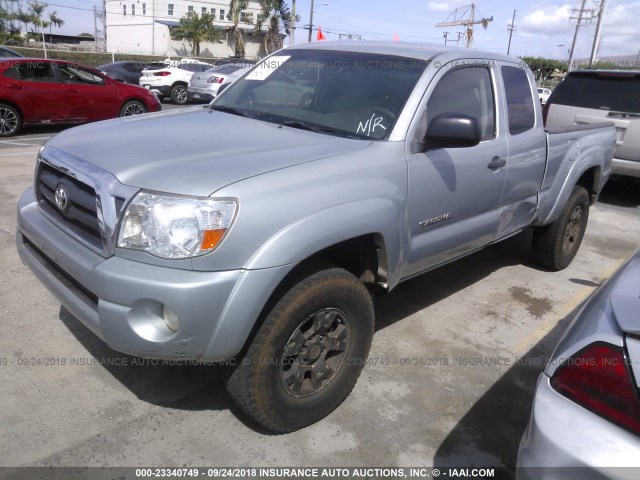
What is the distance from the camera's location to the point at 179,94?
774 inches

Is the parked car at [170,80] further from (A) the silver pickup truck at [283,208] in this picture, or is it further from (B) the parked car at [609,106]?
(A) the silver pickup truck at [283,208]

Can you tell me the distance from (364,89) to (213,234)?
1624mm

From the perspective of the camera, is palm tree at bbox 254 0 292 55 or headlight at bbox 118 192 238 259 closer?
headlight at bbox 118 192 238 259

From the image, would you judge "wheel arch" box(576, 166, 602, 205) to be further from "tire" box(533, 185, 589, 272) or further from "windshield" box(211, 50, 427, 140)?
"windshield" box(211, 50, 427, 140)

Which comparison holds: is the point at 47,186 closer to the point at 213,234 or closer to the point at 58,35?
the point at 213,234

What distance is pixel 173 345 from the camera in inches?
90.4

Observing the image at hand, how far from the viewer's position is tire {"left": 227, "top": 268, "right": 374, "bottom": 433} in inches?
97.4

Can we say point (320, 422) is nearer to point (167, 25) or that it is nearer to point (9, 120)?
point (9, 120)

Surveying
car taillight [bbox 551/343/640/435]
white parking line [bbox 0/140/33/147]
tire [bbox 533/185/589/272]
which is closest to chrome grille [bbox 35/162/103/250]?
car taillight [bbox 551/343/640/435]

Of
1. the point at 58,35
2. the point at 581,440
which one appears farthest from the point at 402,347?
the point at 58,35

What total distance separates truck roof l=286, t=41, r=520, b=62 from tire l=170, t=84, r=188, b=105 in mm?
16515

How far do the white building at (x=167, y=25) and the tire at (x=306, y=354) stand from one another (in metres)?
58.0

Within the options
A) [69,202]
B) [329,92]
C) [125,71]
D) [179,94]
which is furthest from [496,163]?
[125,71]

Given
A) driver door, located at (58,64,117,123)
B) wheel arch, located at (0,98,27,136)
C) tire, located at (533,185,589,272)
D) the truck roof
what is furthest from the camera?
driver door, located at (58,64,117,123)
